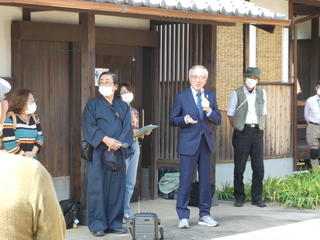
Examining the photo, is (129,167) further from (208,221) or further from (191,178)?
(208,221)

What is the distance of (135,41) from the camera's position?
9.96m

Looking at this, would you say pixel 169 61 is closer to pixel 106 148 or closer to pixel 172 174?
pixel 172 174

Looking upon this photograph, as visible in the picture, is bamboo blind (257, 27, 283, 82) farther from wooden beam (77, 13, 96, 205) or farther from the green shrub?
wooden beam (77, 13, 96, 205)

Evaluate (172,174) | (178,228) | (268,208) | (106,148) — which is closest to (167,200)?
(172,174)

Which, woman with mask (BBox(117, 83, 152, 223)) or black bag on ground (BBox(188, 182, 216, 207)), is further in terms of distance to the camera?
black bag on ground (BBox(188, 182, 216, 207))

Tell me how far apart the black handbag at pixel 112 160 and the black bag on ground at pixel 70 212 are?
26.2 inches

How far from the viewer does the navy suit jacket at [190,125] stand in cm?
809

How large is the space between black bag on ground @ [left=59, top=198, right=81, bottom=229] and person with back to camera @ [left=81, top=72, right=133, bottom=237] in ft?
0.93

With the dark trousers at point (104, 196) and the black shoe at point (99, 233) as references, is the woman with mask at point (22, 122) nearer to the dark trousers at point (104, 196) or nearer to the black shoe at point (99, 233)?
the dark trousers at point (104, 196)

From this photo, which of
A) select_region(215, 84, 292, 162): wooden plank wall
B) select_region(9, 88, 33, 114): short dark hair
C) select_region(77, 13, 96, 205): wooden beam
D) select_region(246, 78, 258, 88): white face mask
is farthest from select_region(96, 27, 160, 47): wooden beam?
select_region(215, 84, 292, 162): wooden plank wall

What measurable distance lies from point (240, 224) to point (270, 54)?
478cm

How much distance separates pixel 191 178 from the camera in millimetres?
8188

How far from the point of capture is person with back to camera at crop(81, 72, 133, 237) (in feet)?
24.6

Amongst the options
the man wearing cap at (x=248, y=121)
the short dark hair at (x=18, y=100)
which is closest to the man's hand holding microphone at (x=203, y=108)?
the man wearing cap at (x=248, y=121)
